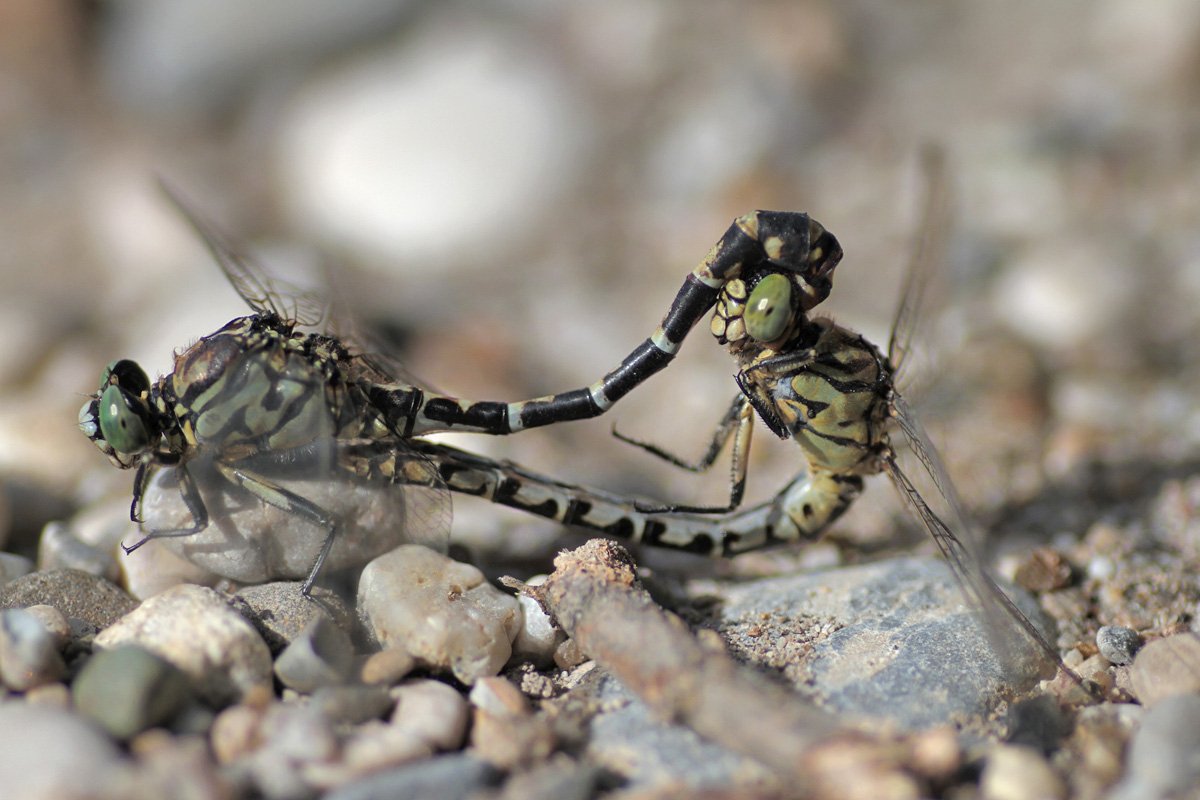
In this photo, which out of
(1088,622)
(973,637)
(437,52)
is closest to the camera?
(973,637)

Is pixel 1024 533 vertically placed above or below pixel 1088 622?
above

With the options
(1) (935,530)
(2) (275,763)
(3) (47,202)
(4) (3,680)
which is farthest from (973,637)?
(3) (47,202)

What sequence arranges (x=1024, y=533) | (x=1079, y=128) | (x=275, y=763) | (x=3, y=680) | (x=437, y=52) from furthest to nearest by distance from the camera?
(x=437, y=52), (x=1079, y=128), (x=1024, y=533), (x=3, y=680), (x=275, y=763)

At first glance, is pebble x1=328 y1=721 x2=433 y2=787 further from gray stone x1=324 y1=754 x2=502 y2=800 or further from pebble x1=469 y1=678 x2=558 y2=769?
pebble x1=469 y1=678 x2=558 y2=769

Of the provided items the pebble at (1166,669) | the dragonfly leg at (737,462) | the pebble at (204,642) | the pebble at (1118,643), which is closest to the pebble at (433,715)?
the pebble at (204,642)

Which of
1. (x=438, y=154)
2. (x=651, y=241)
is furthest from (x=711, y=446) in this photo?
(x=438, y=154)

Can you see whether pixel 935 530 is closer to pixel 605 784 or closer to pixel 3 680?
pixel 605 784

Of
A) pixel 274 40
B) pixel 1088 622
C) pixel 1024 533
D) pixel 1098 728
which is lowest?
pixel 1098 728

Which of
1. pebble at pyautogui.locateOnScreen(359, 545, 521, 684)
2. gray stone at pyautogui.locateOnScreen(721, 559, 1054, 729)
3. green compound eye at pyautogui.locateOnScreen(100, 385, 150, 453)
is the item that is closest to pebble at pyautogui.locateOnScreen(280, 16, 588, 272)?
green compound eye at pyautogui.locateOnScreen(100, 385, 150, 453)

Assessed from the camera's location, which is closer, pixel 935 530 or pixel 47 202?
pixel 935 530

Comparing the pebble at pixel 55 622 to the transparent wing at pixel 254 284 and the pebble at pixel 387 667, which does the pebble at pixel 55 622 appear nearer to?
the pebble at pixel 387 667
